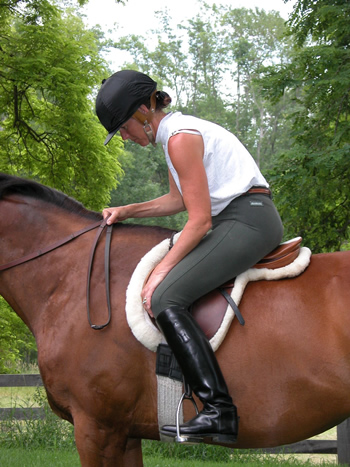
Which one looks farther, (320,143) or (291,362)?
(320,143)

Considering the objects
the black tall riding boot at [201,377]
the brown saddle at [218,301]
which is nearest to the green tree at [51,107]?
the brown saddle at [218,301]

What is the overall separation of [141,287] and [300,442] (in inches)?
195

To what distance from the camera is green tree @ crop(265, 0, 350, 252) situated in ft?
21.2

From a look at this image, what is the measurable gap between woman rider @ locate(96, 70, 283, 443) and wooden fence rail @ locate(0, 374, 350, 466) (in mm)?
4348

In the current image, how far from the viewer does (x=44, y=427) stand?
6691 mm

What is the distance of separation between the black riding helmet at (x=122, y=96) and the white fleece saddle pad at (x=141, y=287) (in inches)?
30.6

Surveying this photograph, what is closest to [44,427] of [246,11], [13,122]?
[13,122]

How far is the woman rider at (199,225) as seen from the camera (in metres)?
2.62

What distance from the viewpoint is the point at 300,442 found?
6.78 m

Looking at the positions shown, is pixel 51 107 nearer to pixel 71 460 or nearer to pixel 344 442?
pixel 71 460

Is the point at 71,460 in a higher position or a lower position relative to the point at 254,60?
lower

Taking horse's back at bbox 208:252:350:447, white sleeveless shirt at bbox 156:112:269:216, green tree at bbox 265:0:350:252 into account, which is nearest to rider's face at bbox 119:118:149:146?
white sleeveless shirt at bbox 156:112:269:216

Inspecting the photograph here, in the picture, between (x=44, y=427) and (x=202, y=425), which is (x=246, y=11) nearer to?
(x=44, y=427)

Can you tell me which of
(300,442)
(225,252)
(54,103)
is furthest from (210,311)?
(54,103)
